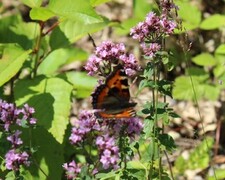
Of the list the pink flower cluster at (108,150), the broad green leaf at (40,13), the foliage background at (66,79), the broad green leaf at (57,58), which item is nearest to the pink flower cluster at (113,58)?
the foliage background at (66,79)

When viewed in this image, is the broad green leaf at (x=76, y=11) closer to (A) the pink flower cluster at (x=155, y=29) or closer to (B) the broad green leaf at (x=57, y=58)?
(A) the pink flower cluster at (x=155, y=29)

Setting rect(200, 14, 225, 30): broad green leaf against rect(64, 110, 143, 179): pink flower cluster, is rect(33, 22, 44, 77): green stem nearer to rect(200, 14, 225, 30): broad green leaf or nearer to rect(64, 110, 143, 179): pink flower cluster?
rect(64, 110, 143, 179): pink flower cluster

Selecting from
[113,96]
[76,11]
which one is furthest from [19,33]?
[113,96]

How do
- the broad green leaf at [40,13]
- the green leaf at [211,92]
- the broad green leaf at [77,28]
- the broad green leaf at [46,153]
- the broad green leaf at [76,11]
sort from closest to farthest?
the broad green leaf at [76,11], the broad green leaf at [40,13], the broad green leaf at [46,153], the broad green leaf at [77,28], the green leaf at [211,92]

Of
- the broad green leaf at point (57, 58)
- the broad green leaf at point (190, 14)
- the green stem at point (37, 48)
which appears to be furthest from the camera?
the broad green leaf at point (190, 14)

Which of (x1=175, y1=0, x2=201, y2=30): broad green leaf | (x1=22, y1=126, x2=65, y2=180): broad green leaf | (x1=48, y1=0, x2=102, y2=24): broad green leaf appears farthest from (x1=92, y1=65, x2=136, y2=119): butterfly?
(x1=175, y1=0, x2=201, y2=30): broad green leaf

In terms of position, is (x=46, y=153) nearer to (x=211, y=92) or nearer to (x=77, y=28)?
(x=77, y=28)
